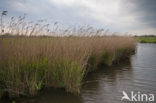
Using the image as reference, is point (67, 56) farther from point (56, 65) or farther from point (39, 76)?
point (39, 76)

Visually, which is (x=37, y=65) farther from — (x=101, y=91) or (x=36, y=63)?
(x=101, y=91)

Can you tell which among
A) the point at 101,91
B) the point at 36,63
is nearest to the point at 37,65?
the point at 36,63

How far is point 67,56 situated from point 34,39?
1.25 metres

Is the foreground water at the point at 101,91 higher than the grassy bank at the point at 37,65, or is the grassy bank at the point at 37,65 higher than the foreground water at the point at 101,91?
the grassy bank at the point at 37,65

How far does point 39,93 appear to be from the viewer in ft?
13.0

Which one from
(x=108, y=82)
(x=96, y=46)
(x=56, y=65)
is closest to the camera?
(x=56, y=65)

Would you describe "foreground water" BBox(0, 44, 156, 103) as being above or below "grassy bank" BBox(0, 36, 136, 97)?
below

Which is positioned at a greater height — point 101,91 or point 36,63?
point 36,63

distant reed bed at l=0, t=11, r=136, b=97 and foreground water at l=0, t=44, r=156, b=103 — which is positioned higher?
distant reed bed at l=0, t=11, r=136, b=97

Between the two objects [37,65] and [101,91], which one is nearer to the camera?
[37,65]

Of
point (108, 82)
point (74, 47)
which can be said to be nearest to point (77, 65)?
point (74, 47)

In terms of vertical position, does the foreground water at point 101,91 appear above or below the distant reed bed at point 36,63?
below

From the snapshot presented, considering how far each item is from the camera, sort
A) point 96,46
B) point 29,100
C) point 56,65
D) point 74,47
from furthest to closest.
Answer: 1. point 96,46
2. point 74,47
3. point 56,65
4. point 29,100

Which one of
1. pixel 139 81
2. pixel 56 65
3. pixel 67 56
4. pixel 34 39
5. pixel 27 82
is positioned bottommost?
pixel 139 81
